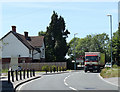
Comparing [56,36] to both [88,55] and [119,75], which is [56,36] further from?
[119,75]

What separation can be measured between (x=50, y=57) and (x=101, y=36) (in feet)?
133

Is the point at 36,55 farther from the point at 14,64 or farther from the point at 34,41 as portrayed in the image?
the point at 14,64

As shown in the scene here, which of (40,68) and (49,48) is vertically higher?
(49,48)

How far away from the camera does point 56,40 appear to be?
7038cm

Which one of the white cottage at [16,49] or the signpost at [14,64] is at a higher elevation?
the white cottage at [16,49]

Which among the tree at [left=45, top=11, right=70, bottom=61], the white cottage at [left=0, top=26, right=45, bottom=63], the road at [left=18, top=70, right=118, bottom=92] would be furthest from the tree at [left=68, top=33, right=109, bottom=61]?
the road at [left=18, top=70, right=118, bottom=92]

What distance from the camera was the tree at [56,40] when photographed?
6900 cm

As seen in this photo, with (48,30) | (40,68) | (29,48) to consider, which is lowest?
(40,68)

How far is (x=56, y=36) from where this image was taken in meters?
71.4

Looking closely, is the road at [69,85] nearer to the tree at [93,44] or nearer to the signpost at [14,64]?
the signpost at [14,64]

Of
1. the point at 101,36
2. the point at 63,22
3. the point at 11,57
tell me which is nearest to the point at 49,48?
the point at 63,22

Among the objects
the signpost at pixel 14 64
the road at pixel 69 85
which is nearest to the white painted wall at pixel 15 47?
the signpost at pixel 14 64

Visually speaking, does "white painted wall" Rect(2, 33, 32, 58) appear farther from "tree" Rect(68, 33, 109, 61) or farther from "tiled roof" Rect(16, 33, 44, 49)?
"tree" Rect(68, 33, 109, 61)

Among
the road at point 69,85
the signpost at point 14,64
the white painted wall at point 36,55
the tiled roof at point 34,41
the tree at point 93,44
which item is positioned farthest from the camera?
the tree at point 93,44
